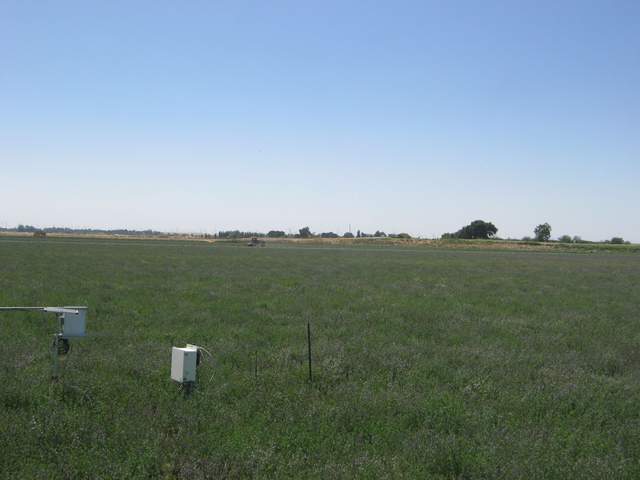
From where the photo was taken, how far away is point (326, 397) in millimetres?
7852

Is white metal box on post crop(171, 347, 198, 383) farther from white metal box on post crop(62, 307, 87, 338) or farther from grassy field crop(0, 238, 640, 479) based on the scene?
white metal box on post crop(62, 307, 87, 338)

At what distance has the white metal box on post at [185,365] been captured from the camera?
7.48 meters

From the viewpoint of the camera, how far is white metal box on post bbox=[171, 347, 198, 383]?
748 centimetres

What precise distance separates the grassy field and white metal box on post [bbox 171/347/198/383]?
26cm

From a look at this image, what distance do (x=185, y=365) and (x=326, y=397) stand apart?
1.98m

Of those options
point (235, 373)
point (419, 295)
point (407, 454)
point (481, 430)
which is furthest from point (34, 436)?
point (419, 295)

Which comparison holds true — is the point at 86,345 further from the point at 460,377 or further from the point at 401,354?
the point at 460,377

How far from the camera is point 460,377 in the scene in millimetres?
9062

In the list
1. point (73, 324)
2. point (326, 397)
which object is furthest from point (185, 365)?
point (326, 397)

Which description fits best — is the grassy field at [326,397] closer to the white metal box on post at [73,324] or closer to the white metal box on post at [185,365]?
the white metal box on post at [185,365]

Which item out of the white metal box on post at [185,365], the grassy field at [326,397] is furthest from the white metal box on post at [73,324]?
the white metal box on post at [185,365]

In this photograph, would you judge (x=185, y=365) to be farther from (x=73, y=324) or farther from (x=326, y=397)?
(x=326, y=397)

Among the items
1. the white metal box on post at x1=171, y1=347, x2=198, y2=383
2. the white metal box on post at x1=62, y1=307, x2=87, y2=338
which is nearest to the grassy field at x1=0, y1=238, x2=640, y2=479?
the white metal box on post at x1=171, y1=347, x2=198, y2=383

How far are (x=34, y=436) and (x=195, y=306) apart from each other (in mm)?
10281
